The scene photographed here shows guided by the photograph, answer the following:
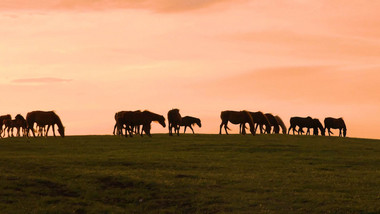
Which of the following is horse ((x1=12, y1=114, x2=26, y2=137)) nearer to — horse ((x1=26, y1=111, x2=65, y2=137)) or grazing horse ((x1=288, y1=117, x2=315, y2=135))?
horse ((x1=26, y1=111, x2=65, y2=137))

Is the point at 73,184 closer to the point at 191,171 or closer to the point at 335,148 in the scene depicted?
the point at 191,171

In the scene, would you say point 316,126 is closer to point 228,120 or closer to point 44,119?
point 228,120

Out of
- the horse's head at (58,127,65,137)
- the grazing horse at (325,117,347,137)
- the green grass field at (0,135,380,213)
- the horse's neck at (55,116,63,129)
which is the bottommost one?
the green grass field at (0,135,380,213)

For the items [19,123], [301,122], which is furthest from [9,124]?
[301,122]

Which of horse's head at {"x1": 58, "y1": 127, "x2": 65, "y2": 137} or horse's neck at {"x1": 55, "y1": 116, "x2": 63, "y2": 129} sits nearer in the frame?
horse's head at {"x1": 58, "y1": 127, "x2": 65, "y2": 137}

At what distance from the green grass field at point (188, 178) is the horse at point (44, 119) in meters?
8.81

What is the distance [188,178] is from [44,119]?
2734cm

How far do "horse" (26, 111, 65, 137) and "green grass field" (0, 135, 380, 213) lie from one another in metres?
8.81

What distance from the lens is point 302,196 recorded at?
81.4ft

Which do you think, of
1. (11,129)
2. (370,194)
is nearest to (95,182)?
(370,194)

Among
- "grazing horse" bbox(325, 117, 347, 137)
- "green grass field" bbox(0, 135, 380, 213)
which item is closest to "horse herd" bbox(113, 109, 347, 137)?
"grazing horse" bbox(325, 117, 347, 137)

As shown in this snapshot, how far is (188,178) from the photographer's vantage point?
94.0 ft

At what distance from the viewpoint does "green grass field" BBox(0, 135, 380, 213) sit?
2391cm

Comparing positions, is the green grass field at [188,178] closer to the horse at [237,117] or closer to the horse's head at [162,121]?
the horse's head at [162,121]
